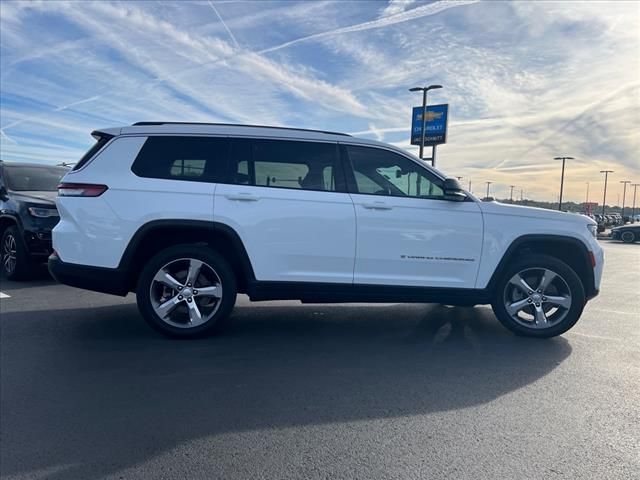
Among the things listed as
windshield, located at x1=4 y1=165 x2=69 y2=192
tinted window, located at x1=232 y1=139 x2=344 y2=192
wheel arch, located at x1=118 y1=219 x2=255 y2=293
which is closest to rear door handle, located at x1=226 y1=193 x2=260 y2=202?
tinted window, located at x1=232 y1=139 x2=344 y2=192

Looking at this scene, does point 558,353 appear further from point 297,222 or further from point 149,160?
point 149,160

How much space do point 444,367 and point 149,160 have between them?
3237 millimetres

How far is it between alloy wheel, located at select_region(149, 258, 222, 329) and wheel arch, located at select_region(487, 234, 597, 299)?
2.69 meters

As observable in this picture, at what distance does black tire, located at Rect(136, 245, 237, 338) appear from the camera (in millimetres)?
4410

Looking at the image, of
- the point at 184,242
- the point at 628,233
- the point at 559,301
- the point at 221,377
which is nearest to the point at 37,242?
the point at 184,242

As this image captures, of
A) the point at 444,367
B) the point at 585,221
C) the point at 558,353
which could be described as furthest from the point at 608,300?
the point at 444,367

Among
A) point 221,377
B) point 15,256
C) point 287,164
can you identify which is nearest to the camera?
point 221,377

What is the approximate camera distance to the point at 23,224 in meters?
6.88

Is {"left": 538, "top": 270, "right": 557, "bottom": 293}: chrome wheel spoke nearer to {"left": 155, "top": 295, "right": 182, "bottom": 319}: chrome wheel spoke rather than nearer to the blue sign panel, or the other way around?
{"left": 155, "top": 295, "right": 182, "bottom": 319}: chrome wheel spoke

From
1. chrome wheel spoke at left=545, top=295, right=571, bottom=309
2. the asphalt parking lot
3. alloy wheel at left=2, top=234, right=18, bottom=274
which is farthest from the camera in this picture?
alloy wheel at left=2, top=234, right=18, bottom=274

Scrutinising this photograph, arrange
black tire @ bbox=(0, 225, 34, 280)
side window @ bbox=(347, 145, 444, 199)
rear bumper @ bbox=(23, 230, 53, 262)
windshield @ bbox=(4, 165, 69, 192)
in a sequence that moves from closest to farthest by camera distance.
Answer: side window @ bbox=(347, 145, 444, 199)
rear bumper @ bbox=(23, 230, 53, 262)
black tire @ bbox=(0, 225, 34, 280)
windshield @ bbox=(4, 165, 69, 192)

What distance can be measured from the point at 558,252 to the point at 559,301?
0.56 metres

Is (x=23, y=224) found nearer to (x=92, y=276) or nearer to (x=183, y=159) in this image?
(x=92, y=276)

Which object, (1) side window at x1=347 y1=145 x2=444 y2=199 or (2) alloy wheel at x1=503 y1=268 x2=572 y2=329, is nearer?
(1) side window at x1=347 y1=145 x2=444 y2=199
